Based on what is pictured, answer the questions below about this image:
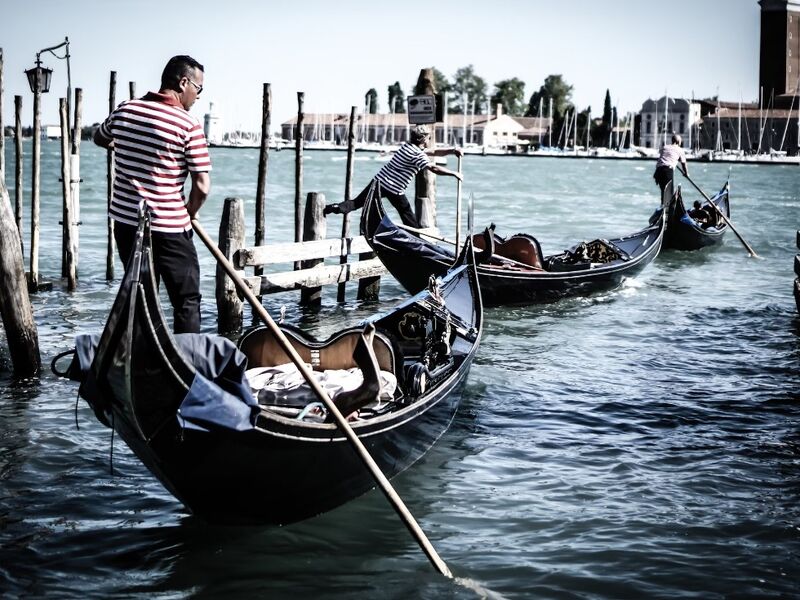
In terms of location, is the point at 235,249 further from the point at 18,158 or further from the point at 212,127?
the point at 212,127

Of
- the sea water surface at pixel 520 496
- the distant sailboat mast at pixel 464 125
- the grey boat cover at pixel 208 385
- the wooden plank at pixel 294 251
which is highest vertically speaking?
the distant sailboat mast at pixel 464 125

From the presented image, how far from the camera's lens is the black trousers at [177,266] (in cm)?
362

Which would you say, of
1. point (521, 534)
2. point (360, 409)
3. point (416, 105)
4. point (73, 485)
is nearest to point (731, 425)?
point (521, 534)

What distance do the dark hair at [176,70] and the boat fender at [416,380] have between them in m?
1.30

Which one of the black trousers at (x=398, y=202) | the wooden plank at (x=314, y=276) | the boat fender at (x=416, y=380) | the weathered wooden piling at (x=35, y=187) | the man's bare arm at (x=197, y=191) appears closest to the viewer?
the man's bare arm at (x=197, y=191)

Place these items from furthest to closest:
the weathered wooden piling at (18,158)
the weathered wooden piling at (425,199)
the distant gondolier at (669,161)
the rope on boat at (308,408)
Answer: the distant gondolier at (669,161), the weathered wooden piling at (425,199), the weathered wooden piling at (18,158), the rope on boat at (308,408)

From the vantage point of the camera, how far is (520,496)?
3.84 meters

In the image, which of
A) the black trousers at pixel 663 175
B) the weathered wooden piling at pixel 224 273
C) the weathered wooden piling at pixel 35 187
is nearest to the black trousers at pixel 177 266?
the weathered wooden piling at pixel 224 273

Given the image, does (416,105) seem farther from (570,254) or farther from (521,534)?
(521,534)

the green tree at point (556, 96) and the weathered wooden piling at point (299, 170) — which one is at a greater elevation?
the green tree at point (556, 96)

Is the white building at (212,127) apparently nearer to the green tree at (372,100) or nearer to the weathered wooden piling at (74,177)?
the green tree at (372,100)

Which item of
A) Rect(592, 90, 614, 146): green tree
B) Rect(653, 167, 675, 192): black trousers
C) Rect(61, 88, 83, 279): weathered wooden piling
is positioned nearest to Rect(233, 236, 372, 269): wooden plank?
Rect(61, 88, 83, 279): weathered wooden piling

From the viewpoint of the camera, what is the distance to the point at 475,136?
85875 millimetres

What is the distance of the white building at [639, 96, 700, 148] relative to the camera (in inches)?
2997
